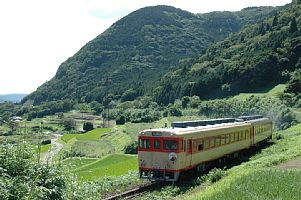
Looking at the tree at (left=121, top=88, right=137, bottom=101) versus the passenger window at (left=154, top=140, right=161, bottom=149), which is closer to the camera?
the passenger window at (left=154, top=140, right=161, bottom=149)

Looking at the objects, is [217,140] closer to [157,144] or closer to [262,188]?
[157,144]

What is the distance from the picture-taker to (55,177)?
36.7 feet

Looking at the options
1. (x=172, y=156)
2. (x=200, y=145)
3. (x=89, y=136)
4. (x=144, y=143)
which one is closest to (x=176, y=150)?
(x=172, y=156)

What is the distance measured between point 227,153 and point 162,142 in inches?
281

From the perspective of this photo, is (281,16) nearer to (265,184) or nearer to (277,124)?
(277,124)

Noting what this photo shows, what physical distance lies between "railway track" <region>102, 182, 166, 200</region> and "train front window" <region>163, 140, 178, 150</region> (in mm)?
1794

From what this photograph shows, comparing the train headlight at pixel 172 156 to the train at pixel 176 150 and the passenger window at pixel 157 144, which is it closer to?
the train at pixel 176 150

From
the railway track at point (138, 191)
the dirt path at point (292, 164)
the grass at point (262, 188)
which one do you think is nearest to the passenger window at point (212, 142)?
the dirt path at point (292, 164)

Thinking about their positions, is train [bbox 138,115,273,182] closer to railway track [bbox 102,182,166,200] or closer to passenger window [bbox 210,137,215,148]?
passenger window [bbox 210,137,215,148]

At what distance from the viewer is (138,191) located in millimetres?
18859

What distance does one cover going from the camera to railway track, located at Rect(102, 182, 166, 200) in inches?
680

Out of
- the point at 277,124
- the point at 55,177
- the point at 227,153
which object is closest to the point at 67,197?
the point at 55,177

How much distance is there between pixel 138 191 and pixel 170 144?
265 centimetres

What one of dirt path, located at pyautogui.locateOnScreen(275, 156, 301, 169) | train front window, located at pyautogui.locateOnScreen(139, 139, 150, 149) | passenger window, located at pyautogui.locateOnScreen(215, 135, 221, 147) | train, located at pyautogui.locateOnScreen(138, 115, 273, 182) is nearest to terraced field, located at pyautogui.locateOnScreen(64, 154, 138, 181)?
train front window, located at pyautogui.locateOnScreen(139, 139, 150, 149)
